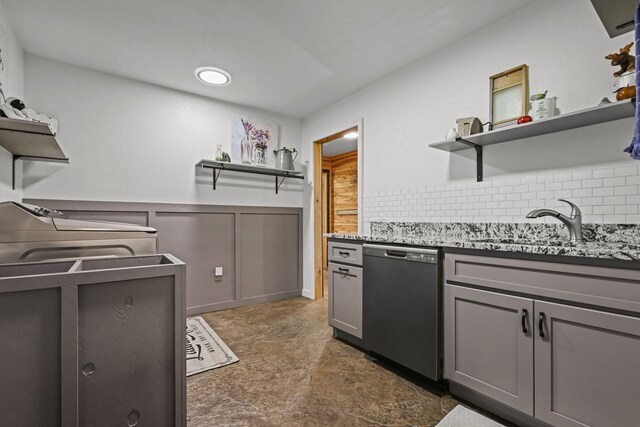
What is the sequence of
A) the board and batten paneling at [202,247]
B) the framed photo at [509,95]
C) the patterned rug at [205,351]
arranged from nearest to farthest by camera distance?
the framed photo at [509,95]
the patterned rug at [205,351]
the board and batten paneling at [202,247]

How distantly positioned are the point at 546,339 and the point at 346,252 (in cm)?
136

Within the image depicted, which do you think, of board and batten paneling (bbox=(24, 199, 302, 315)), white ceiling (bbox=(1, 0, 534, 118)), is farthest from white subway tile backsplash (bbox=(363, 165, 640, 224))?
board and batten paneling (bbox=(24, 199, 302, 315))

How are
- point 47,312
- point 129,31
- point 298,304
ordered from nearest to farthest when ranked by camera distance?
point 47,312, point 129,31, point 298,304

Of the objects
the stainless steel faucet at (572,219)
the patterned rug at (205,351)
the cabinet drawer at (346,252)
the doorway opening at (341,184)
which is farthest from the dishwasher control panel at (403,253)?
the doorway opening at (341,184)

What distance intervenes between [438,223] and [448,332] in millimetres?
889

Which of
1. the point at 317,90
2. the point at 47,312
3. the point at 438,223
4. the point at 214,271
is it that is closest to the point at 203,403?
the point at 47,312

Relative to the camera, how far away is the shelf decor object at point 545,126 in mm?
1469

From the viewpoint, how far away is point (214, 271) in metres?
3.29

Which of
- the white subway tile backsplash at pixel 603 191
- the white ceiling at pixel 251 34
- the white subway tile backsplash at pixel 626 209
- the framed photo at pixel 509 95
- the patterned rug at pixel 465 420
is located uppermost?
the white ceiling at pixel 251 34

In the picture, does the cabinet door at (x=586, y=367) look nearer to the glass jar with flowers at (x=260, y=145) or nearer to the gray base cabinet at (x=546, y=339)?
the gray base cabinet at (x=546, y=339)

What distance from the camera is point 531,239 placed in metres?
1.82

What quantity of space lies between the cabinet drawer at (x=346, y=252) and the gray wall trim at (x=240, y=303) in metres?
1.44

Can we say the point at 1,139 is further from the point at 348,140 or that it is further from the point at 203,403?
the point at 348,140

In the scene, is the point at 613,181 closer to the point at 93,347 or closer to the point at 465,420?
the point at 465,420
